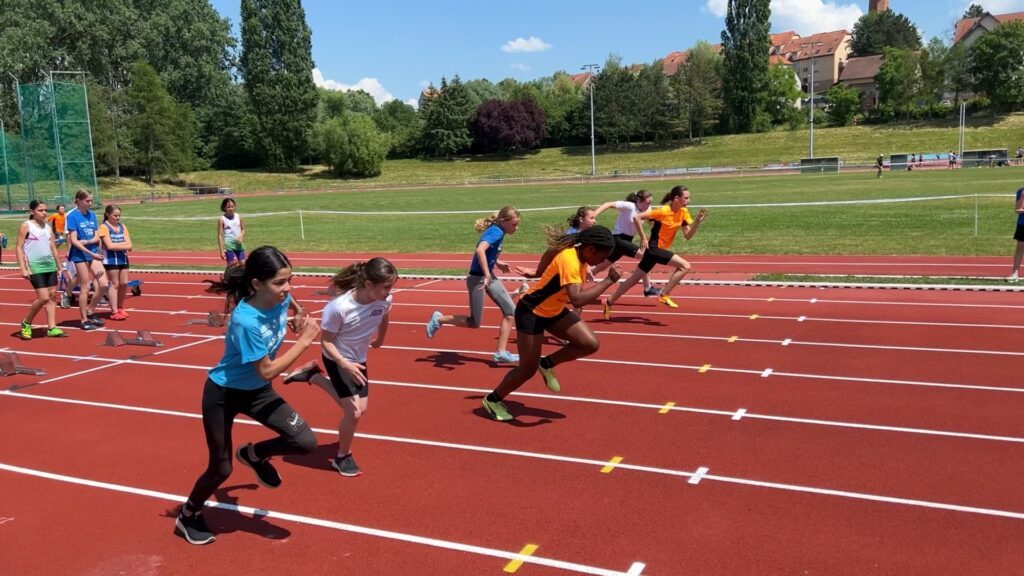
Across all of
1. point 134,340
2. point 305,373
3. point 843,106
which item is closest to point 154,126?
point 134,340

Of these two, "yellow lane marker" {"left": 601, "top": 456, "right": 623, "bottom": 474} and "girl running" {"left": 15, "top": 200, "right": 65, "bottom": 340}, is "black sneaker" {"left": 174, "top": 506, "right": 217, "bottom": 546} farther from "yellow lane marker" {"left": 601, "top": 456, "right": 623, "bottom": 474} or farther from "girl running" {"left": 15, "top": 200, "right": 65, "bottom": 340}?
"girl running" {"left": 15, "top": 200, "right": 65, "bottom": 340}

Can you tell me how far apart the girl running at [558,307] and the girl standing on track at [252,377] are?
2.35 m

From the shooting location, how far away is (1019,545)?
4344 millimetres

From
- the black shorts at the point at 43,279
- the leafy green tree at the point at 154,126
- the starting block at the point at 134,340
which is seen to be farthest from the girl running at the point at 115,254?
the leafy green tree at the point at 154,126

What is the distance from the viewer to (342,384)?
5.34 meters

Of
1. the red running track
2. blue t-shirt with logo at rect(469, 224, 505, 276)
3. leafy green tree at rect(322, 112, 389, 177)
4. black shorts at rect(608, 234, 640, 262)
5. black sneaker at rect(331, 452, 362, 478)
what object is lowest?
the red running track

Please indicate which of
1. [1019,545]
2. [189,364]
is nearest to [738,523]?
[1019,545]

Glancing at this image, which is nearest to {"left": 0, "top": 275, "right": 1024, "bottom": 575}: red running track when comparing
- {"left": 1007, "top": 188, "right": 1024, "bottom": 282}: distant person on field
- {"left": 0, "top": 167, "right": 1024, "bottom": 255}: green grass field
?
{"left": 1007, "top": 188, "right": 1024, "bottom": 282}: distant person on field

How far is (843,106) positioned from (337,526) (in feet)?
314

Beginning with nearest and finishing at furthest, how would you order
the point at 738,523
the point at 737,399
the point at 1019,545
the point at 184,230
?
the point at 1019,545
the point at 738,523
the point at 737,399
the point at 184,230

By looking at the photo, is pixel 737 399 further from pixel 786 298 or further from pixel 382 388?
pixel 786 298

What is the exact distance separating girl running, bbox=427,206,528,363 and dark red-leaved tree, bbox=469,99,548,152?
85707 millimetres

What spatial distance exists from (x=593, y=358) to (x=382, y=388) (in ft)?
8.39

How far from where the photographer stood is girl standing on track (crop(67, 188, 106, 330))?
1143 cm
